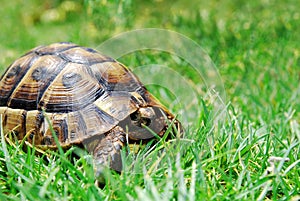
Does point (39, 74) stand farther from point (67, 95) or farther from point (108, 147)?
point (108, 147)

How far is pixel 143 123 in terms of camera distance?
267 centimetres

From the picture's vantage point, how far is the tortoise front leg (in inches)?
96.1

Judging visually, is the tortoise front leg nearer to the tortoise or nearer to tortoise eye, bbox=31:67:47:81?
the tortoise

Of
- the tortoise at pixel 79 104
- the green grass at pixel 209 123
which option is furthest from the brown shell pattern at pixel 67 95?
the green grass at pixel 209 123

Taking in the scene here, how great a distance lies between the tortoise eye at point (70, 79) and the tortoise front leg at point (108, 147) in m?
0.40

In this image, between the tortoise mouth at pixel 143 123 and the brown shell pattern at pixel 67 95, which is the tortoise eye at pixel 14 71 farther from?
the tortoise mouth at pixel 143 123

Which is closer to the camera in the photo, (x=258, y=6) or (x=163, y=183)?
(x=163, y=183)

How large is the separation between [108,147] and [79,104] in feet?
1.14

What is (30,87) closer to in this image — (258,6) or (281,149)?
(281,149)

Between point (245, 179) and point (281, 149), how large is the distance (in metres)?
0.58

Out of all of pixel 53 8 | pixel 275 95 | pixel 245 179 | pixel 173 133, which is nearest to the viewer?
pixel 245 179

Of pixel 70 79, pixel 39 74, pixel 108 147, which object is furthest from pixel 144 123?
pixel 39 74

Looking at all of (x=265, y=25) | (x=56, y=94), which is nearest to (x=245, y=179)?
(x=56, y=94)

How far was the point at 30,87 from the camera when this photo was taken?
9.46ft
